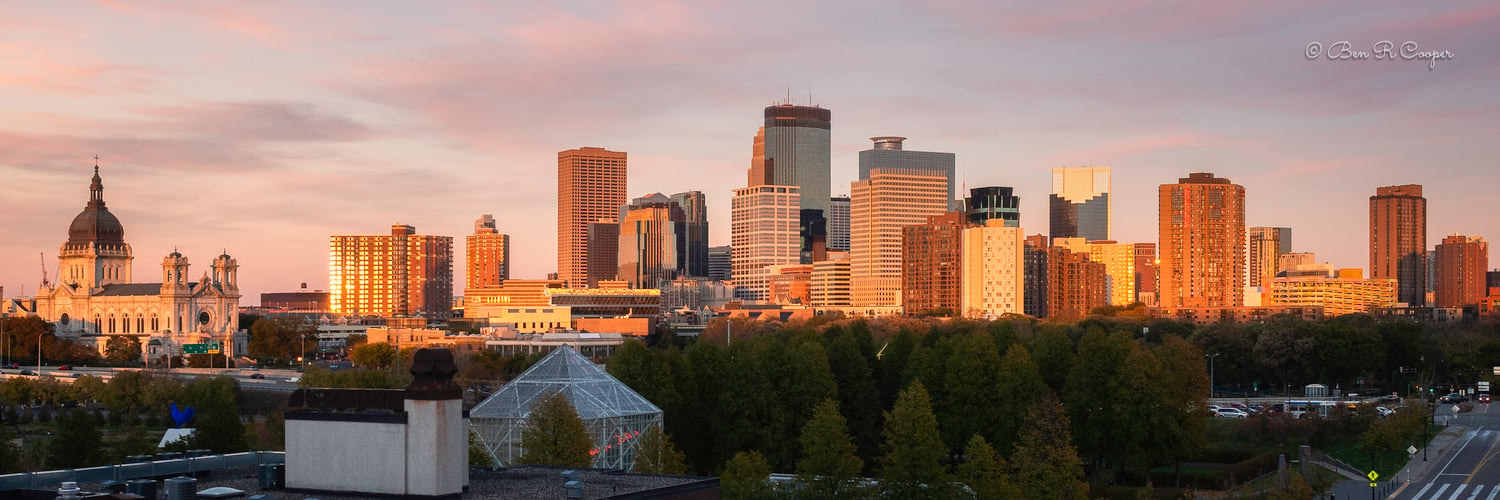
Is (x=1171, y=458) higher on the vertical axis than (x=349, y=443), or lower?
lower

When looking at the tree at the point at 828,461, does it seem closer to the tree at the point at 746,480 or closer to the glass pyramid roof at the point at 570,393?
the tree at the point at 746,480

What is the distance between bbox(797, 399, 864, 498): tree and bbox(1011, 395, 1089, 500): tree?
6.72 metres

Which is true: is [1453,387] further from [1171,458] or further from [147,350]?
[147,350]

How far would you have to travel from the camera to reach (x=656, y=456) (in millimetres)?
63031

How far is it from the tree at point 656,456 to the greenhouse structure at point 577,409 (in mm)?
2979

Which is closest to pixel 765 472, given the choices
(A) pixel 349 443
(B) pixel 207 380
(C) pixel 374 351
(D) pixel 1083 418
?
(A) pixel 349 443

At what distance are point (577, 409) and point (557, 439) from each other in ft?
28.7

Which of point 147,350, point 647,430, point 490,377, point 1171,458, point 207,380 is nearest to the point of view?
Answer: point 647,430

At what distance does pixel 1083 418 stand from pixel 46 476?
55904 millimetres

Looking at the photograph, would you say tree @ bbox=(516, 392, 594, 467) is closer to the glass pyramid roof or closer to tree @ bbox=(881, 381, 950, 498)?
the glass pyramid roof

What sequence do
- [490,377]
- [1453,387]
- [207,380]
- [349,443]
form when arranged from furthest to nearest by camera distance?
[490,377] < [1453,387] < [207,380] < [349,443]

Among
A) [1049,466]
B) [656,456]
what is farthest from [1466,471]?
[656,456]

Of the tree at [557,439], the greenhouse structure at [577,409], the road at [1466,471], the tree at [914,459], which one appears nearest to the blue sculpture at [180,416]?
the greenhouse structure at [577,409]

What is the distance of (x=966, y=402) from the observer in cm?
8444
